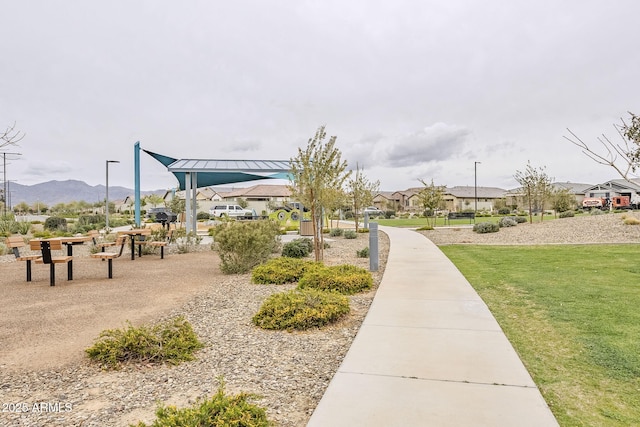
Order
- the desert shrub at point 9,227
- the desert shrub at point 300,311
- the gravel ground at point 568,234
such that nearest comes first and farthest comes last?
the desert shrub at point 300,311
the gravel ground at point 568,234
the desert shrub at point 9,227

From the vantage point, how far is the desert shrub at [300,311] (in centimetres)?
538

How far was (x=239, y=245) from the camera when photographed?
982 cm

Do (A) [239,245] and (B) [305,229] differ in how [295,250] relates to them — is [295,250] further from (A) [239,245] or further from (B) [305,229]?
(B) [305,229]

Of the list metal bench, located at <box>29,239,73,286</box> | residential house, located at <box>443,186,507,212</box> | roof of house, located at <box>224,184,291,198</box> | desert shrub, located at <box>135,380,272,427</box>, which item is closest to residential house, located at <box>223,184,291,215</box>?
roof of house, located at <box>224,184,291,198</box>

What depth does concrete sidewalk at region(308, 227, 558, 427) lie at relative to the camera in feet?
9.43

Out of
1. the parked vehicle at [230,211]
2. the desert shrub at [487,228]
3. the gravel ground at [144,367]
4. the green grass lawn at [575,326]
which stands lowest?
the gravel ground at [144,367]

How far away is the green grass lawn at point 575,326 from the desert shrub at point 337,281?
216 cm

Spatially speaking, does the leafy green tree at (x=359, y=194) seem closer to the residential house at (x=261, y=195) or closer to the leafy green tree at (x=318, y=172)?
the leafy green tree at (x=318, y=172)

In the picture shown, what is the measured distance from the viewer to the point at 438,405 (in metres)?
3.02

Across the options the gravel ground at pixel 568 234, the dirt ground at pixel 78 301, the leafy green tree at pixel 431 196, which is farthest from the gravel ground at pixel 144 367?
the leafy green tree at pixel 431 196

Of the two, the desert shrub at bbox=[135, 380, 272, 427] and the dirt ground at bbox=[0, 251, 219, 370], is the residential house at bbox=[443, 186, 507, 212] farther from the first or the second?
the desert shrub at bbox=[135, 380, 272, 427]

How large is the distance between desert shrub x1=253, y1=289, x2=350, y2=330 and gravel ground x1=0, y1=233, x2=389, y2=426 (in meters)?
0.17

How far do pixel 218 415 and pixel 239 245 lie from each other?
7113mm

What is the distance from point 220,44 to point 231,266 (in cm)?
803
